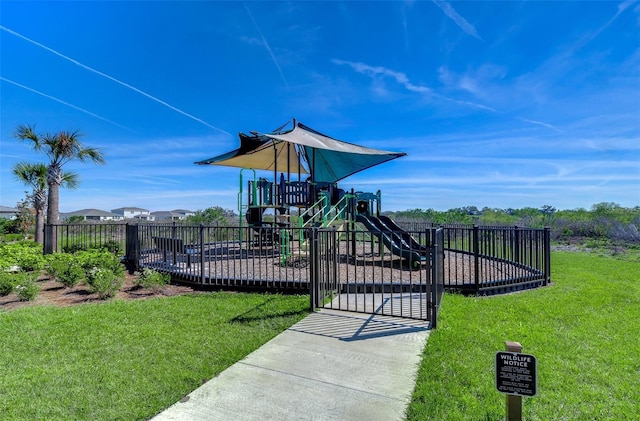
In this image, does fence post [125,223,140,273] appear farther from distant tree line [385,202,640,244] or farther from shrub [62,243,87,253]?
distant tree line [385,202,640,244]

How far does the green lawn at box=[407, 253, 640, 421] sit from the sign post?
0.47 metres

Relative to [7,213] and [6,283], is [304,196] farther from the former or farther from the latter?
[7,213]

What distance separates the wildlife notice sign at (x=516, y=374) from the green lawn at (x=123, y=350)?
8.50 feet

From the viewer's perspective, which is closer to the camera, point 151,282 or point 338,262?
point 338,262

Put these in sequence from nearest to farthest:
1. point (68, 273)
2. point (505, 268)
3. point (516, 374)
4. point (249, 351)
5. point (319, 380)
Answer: point (516, 374), point (319, 380), point (249, 351), point (68, 273), point (505, 268)

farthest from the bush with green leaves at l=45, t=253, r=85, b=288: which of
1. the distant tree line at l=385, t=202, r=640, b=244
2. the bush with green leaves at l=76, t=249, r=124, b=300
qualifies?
the distant tree line at l=385, t=202, r=640, b=244

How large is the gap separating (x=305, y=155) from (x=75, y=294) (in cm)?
915

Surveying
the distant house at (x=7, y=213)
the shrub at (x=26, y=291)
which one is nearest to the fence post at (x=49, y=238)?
the shrub at (x=26, y=291)

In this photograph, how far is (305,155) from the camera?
519 inches

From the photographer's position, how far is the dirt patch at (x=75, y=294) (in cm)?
588

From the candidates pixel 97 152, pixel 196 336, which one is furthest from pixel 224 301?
pixel 97 152

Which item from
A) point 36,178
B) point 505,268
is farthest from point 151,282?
point 36,178

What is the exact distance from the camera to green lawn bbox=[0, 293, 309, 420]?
8.63 feet

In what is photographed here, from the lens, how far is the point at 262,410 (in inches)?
97.3
